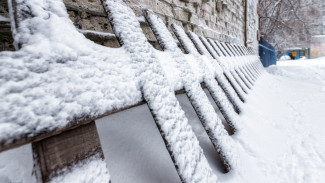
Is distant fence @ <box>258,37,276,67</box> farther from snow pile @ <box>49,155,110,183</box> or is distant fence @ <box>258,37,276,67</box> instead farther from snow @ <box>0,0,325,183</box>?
snow pile @ <box>49,155,110,183</box>

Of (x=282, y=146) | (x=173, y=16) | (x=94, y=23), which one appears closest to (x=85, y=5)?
(x=94, y=23)

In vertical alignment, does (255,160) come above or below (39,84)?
below

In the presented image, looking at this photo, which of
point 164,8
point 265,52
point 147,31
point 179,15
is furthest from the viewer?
point 265,52

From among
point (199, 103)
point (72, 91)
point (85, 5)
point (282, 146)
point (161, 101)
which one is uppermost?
point (85, 5)

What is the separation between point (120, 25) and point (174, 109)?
14.7 inches

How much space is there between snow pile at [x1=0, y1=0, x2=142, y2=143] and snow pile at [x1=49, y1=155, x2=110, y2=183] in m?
0.10

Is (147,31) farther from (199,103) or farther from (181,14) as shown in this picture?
(199,103)

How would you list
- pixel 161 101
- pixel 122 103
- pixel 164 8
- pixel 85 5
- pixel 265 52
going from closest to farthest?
pixel 122 103 < pixel 161 101 < pixel 85 5 < pixel 164 8 < pixel 265 52

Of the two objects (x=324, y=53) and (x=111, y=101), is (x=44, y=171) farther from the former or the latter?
(x=324, y=53)

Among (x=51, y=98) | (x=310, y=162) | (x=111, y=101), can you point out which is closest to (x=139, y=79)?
(x=111, y=101)

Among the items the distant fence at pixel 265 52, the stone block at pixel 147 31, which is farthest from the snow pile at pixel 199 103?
the distant fence at pixel 265 52

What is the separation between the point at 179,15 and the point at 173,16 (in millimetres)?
135

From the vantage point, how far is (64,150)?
1.32 ft

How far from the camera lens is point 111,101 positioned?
0.51 meters
